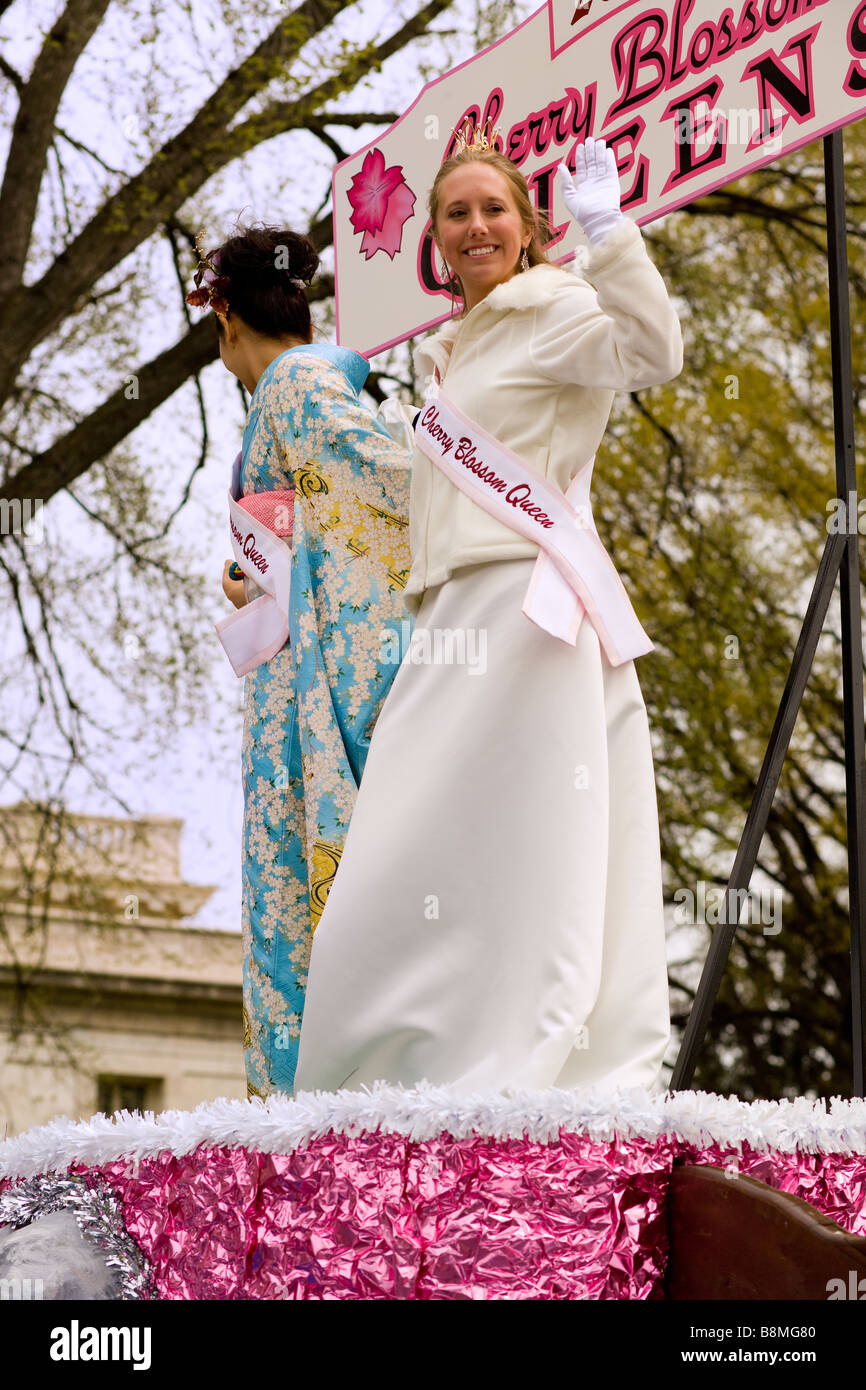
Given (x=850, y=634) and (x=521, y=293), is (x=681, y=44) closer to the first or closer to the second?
(x=521, y=293)

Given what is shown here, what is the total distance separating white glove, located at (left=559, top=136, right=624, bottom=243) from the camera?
8.21 ft

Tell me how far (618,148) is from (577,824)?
2131 millimetres

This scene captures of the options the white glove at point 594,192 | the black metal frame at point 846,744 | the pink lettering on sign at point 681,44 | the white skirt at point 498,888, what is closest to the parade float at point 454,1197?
the white skirt at point 498,888

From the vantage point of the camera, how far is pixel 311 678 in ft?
9.99

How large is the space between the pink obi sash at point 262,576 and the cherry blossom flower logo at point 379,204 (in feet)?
5.88

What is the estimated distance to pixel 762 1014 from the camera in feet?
35.5

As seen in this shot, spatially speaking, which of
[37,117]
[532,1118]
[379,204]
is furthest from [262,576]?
[37,117]

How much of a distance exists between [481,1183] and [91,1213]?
604mm

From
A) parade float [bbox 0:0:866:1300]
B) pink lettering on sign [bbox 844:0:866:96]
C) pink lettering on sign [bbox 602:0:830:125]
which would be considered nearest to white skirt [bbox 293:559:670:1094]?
parade float [bbox 0:0:866:1300]

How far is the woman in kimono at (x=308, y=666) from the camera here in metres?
3.00
